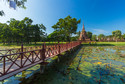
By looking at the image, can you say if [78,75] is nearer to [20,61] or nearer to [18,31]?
[20,61]

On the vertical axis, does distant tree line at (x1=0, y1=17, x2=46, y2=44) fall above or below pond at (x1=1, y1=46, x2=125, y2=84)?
above

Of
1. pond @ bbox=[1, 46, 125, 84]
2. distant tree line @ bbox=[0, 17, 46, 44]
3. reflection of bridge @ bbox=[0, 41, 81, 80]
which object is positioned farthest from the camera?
distant tree line @ bbox=[0, 17, 46, 44]

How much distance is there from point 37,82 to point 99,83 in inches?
146

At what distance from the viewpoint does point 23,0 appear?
7.80 metres

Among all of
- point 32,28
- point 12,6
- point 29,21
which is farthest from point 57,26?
point 12,6

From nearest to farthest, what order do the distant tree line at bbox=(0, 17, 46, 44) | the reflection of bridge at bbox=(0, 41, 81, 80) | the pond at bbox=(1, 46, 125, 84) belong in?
the reflection of bridge at bbox=(0, 41, 81, 80)
the pond at bbox=(1, 46, 125, 84)
the distant tree line at bbox=(0, 17, 46, 44)

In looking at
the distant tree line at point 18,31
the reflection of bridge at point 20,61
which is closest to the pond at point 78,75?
the reflection of bridge at point 20,61

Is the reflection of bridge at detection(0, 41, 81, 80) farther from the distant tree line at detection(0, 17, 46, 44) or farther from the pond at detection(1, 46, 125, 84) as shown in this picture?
the distant tree line at detection(0, 17, 46, 44)

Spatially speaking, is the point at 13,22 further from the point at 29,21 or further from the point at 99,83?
the point at 99,83

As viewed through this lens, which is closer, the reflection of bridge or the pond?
the reflection of bridge

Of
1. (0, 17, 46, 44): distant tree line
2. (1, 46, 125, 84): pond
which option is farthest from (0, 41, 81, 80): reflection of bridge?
(0, 17, 46, 44): distant tree line

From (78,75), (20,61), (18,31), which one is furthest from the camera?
(18,31)

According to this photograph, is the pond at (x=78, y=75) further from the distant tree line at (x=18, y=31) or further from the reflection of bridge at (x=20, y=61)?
the distant tree line at (x=18, y=31)

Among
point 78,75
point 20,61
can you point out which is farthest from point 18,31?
point 78,75
